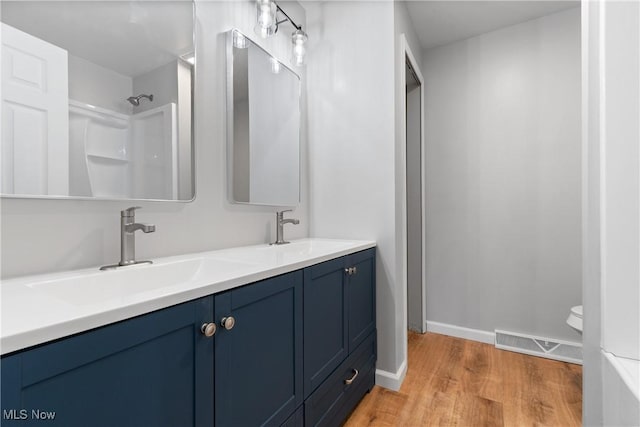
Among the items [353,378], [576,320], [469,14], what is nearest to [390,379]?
[353,378]

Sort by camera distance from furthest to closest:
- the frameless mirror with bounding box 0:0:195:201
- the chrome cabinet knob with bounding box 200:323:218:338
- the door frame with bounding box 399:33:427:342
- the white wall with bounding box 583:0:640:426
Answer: the door frame with bounding box 399:33:427:342 < the frameless mirror with bounding box 0:0:195:201 < the chrome cabinet knob with bounding box 200:323:218:338 < the white wall with bounding box 583:0:640:426

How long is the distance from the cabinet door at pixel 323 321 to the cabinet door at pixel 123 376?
0.48 metres

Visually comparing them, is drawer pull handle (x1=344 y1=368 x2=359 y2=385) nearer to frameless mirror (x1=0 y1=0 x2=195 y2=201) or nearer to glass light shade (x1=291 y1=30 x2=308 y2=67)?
frameless mirror (x1=0 y1=0 x2=195 y2=201)

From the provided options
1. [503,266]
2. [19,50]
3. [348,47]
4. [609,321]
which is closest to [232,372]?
[609,321]

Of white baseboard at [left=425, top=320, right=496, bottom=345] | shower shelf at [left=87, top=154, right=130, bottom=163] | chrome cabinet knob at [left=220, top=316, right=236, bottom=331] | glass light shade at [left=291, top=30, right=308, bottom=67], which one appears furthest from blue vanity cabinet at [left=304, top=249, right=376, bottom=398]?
glass light shade at [left=291, top=30, right=308, bottom=67]

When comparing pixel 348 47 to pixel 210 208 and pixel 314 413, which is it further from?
pixel 314 413

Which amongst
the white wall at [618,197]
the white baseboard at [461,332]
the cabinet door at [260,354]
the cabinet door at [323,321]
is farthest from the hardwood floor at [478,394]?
the white wall at [618,197]

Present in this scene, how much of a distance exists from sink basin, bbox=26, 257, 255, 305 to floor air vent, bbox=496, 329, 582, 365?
2.24m

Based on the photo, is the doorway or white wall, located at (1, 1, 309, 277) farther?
the doorway

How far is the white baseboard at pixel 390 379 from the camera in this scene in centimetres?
180

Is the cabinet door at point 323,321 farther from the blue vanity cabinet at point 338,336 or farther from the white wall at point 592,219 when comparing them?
the white wall at point 592,219

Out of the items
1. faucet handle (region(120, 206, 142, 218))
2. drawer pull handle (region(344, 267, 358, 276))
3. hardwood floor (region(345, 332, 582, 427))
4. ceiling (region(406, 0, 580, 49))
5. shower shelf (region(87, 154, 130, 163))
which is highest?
ceiling (region(406, 0, 580, 49))

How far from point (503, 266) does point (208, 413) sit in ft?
7.82

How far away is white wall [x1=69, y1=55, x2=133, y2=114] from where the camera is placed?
0.96 m
